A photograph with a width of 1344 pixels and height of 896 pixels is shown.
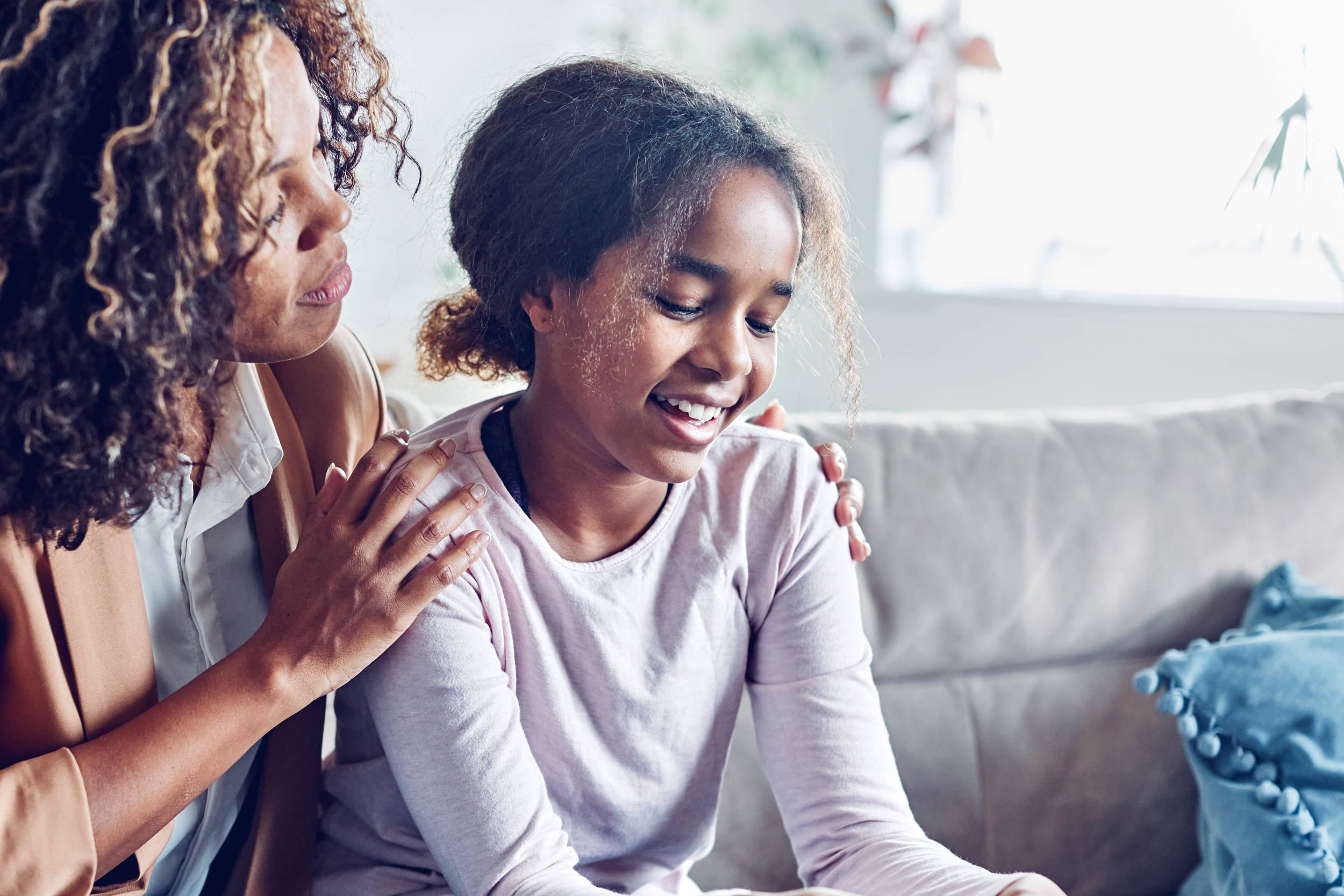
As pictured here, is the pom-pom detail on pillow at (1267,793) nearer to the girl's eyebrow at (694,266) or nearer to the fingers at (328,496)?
the girl's eyebrow at (694,266)

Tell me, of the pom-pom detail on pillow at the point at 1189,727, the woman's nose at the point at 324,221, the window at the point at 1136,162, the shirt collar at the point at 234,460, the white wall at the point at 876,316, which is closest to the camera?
the woman's nose at the point at 324,221

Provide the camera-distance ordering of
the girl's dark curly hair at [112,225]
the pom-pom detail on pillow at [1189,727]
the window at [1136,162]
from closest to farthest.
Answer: the girl's dark curly hair at [112,225] → the pom-pom detail on pillow at [1189,727] → the window at [1136,162]

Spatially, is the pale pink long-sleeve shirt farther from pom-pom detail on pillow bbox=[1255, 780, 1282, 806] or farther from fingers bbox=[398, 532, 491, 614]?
pom-pom detail on pillow bbox=[1255, 780, 1282, 806]

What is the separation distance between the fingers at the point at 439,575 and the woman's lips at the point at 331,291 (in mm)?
214

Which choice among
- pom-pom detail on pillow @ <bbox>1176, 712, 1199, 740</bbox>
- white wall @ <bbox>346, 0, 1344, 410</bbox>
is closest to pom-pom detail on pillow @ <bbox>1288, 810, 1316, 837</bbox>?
pom-pom detail on pillow @ <bbox>1176, 712, 1199, 740</bbox>

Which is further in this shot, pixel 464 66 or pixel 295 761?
pixel 464 66

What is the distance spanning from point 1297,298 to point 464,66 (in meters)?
1.98

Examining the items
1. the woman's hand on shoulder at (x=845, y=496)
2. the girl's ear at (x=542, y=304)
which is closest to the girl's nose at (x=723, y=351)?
the girl's ear at (x=542, y=304)

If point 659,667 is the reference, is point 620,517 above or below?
above

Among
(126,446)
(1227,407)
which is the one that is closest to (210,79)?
(126,446)

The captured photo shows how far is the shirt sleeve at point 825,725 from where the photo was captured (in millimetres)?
971

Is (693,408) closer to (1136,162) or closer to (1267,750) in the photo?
(1267,750)

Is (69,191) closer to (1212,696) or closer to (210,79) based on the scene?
(210,79)

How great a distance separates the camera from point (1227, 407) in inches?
61.9
